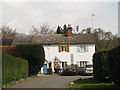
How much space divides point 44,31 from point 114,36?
1956 centimetres

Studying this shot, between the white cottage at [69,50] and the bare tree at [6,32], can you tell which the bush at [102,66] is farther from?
the bare tree at [6,32]

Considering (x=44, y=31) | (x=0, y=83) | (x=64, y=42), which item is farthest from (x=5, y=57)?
(x=44, y=31)

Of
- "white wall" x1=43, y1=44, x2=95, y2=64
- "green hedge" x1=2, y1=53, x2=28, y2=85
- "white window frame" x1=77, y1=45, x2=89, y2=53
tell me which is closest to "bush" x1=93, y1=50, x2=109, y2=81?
"green hedge" x1=2, y1=53, x2=28, y2=85

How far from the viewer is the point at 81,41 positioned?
156 ft

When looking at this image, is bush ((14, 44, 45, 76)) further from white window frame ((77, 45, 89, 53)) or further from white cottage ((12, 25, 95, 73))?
white window frame ((77, 45, 89, 53))

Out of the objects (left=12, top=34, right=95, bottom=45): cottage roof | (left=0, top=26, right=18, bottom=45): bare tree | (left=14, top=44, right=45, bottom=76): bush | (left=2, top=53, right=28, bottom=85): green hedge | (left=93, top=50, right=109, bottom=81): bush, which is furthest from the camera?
(left=0, top=26, right=18, bottom=45): bare tree

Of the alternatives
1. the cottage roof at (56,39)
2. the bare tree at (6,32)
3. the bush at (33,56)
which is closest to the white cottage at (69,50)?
the cottage roof at (56,39)

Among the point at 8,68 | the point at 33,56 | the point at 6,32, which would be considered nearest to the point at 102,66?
the point at 8,68

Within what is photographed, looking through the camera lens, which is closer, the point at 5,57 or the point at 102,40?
the point at 5,57

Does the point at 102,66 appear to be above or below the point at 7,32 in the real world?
below

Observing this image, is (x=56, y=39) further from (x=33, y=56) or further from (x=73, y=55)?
(x=33, y=56)

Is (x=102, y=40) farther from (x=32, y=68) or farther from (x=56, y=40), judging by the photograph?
(x=32, y=68)

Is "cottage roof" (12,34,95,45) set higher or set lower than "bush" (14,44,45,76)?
higher

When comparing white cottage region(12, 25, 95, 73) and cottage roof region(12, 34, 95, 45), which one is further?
cottage roof region(12, 34, 95, 45)
